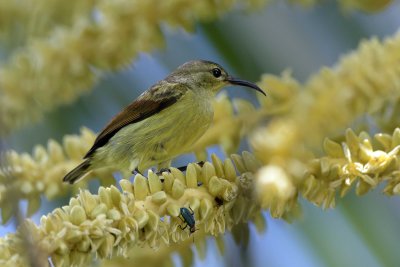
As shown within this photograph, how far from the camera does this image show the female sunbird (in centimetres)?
292

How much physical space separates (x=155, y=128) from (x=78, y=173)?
23.0 inches

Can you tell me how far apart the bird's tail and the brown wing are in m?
0.30

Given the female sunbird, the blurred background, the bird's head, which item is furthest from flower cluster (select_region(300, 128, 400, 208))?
the bird's head

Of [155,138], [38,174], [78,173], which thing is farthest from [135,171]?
[38,174]

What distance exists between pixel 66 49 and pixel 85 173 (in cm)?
46

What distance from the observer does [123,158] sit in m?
3.03

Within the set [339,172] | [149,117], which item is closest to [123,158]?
[149,117]

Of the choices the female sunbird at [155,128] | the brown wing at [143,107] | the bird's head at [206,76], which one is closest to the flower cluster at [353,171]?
the female sunbird at [155,128]

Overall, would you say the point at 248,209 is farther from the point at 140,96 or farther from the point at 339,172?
the point at 140,96

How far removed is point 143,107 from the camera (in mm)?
3125

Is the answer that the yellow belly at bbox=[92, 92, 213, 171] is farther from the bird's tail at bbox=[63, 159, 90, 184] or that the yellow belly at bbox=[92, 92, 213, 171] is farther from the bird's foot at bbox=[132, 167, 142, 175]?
the bird's tail at bbox=[63, 159, 90, 184]

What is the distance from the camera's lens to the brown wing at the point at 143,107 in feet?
10.0

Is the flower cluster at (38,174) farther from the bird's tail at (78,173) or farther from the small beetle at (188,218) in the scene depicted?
the small beetle at (188,218)

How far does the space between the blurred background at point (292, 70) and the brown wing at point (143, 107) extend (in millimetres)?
93
